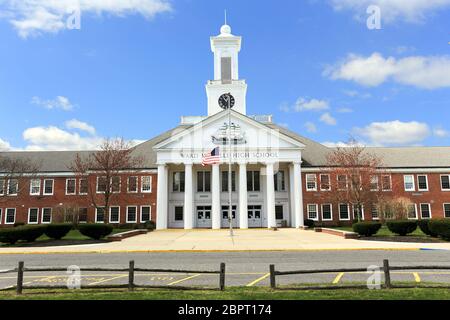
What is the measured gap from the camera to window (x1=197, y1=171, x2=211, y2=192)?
46456 mm

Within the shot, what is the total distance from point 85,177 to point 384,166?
3708 centimetres

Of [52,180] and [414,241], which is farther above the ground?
[52,180]

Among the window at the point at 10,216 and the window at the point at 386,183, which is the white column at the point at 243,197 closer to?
the window at the point at 386,183

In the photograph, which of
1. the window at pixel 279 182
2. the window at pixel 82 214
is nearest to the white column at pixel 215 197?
the window at pixel 279 182

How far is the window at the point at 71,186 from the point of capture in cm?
4856

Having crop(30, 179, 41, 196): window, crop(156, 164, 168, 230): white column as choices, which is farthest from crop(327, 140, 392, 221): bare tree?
crop(30, 179, 41, 196): window

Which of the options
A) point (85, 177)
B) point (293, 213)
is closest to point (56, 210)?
point (85, 177)

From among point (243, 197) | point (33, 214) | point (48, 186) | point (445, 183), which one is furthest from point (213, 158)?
point (445, 183)

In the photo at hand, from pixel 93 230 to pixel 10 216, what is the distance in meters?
27.3

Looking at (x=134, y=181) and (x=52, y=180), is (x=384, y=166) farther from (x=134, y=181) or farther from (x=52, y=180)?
(x=52, y=180)

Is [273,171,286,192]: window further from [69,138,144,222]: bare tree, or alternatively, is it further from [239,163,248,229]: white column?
[69,138,144,222]: bare tree

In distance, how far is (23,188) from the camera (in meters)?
47.8

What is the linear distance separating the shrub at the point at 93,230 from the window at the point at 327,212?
Answer: 28437 millimetres

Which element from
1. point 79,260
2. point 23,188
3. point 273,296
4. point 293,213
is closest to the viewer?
point 273,296
